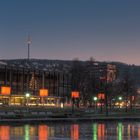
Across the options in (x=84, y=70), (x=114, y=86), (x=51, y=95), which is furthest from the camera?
(x=51, y=95)

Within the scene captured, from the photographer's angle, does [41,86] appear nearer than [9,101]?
No

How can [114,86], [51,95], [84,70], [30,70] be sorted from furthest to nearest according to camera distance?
[51,95], [30,70], [114,86], [84,70]

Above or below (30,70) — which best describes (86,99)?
below

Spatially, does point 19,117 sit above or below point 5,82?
below

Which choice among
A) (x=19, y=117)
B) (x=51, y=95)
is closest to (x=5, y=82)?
(x=51, y=95)

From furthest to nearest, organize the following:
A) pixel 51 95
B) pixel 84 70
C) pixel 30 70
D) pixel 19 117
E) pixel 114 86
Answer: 1. pixel 51 95
2. pixel 30 70
3. pixel 114 86
4. pixel 84 70
5. pixel 19 117

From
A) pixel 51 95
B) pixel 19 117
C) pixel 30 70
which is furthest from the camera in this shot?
pixel 51 95

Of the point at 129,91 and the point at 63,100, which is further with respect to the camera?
the point at 63,100

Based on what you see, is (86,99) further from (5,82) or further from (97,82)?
(5,82)

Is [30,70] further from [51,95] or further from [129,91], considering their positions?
[129,91]

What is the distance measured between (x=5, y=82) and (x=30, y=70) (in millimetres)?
12374

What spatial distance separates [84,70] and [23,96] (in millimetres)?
28074

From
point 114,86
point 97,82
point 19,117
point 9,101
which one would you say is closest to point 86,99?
point 97,82

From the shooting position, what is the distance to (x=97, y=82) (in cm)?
13050
